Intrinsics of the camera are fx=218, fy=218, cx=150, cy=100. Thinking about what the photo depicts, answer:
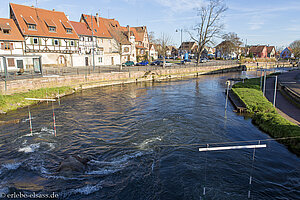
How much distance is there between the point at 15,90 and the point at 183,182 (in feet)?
74.6

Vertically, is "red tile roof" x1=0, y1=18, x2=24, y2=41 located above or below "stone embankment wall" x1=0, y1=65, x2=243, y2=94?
above

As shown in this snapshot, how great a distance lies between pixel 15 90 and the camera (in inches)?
962

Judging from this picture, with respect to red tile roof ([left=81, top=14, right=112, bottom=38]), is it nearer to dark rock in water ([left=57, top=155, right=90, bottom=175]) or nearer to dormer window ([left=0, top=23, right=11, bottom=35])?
dormer window ([left=0, top=23, right=11, bottom=35])

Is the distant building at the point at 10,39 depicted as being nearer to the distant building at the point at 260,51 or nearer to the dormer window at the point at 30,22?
the dormer window at the point at 30,22

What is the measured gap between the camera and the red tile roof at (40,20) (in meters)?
41.0

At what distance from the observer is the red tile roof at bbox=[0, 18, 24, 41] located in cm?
3738

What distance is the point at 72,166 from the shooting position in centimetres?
1026

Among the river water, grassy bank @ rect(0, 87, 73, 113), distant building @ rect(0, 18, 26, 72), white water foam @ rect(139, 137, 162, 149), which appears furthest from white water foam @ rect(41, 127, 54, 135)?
distant building @ rect(0, 18, 26, 72)

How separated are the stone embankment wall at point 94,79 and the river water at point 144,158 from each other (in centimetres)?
689

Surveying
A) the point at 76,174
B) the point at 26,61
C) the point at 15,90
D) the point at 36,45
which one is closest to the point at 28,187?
the point at 76,174

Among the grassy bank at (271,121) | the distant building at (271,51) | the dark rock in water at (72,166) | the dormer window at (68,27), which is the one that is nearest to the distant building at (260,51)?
the distant building at (271,51)

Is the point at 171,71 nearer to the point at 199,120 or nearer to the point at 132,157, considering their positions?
the point at 199,120

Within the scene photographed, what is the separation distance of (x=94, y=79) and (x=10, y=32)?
716 inches

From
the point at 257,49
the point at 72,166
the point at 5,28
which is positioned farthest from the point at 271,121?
the point at 257,49
